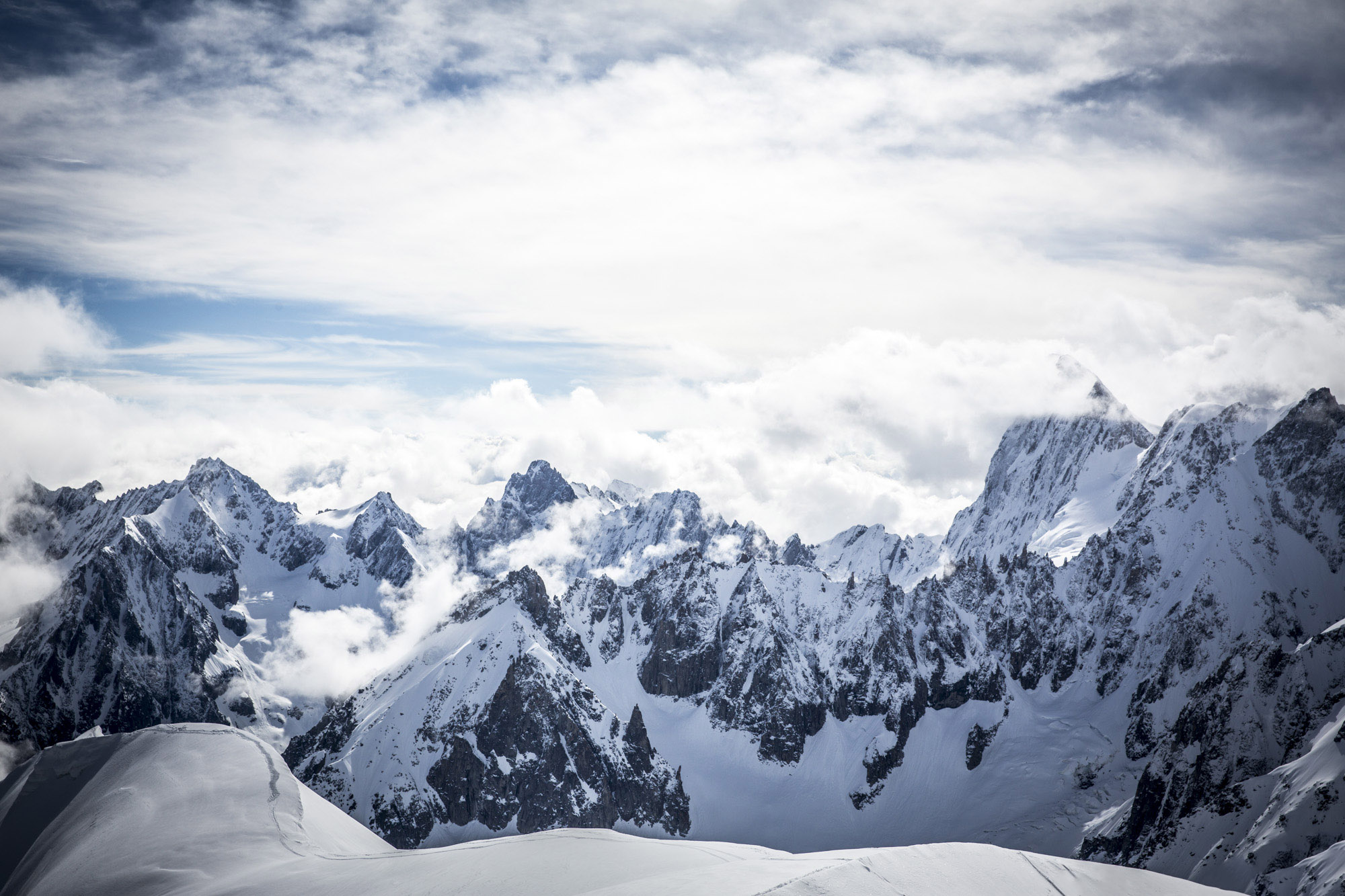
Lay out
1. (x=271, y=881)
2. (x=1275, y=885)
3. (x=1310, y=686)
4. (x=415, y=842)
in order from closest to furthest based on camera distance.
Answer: (x=271, y=881) < (x=1275, y=885) < (x=1310, y=686) < (x=415, y=842)

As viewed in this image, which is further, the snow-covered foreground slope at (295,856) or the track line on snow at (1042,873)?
the track line on snow at (1042,873)

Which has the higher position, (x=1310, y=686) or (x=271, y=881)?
(x=271, y=881)

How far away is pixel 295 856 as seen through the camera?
32781 mm

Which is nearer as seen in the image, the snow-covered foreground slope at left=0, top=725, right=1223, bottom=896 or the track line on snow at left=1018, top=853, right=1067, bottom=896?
the snow-covered foreground slope at left=0, top=725, right=1223, bottom=896

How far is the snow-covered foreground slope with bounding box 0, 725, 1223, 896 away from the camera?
2573 cm

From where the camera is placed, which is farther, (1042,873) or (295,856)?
(295,856)

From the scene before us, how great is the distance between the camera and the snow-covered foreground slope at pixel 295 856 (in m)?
25.7

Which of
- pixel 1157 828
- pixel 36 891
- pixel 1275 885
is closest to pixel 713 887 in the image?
pixel 36 891

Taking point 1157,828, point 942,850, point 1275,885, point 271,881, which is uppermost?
point 942,850

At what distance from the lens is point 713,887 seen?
76.5 feet

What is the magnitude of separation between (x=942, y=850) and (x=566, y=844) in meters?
13.5

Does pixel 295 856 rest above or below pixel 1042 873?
below

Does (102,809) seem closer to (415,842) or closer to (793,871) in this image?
(793,871)

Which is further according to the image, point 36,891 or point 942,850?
point 36,891
